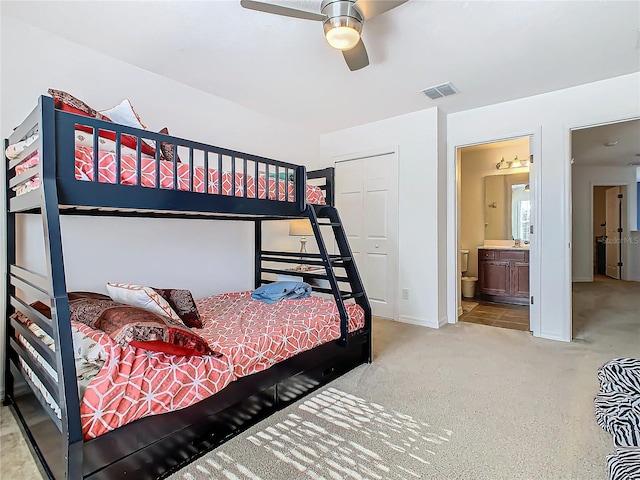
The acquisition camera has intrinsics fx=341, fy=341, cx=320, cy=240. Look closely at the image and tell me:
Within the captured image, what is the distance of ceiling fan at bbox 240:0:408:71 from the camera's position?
1739 millimetres

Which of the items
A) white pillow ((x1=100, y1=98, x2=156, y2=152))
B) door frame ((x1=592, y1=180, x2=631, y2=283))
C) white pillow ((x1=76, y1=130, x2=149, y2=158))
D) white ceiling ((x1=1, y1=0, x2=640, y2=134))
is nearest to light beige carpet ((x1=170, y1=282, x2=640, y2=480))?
white pillow ((x1=76, y1=130, x2=149, y2=158))

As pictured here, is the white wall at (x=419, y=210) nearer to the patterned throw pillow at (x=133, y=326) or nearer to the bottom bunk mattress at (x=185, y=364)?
the bottom bunk mattress at (x=185, y=364)

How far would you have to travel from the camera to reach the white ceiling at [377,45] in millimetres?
2070

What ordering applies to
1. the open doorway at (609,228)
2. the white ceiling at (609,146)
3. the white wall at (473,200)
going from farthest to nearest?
the open doorway at (609,228) → the white wall at (473,200) → the white ceiling at (609,146)

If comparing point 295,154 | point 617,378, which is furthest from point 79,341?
point 295,154

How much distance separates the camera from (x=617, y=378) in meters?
1.48

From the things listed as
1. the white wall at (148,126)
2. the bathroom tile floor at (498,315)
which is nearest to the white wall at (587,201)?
the bathroom tile floor at (498,315)

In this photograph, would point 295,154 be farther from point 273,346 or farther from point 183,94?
point 273,346

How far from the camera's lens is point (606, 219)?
7812 mm

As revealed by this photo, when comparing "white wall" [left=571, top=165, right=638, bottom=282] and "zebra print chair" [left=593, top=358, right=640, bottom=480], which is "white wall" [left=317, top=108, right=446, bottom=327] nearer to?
"zebra print chair" [left=593, top=358, right=640, bottom=480]

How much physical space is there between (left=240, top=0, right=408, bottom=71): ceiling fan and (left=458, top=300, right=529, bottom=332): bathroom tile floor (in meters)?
3.41

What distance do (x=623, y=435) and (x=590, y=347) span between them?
2.32m

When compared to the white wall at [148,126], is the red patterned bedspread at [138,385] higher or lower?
lower

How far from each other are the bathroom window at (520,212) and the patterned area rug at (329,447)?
4527 mm
